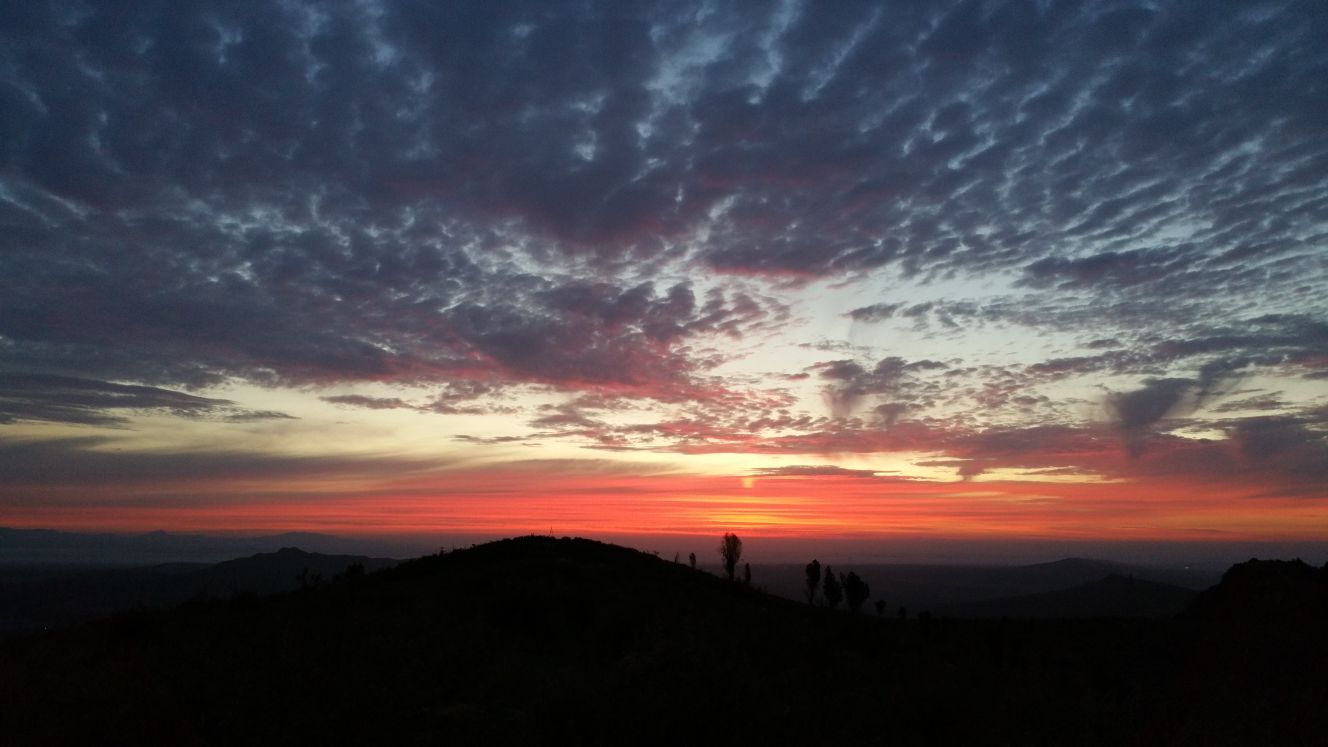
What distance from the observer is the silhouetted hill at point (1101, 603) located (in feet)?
314

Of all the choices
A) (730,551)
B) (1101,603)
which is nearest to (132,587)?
(730,551)

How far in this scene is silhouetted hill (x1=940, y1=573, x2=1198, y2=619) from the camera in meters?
95.8

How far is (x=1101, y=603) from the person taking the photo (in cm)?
11312

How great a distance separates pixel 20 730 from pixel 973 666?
19521 millimetres

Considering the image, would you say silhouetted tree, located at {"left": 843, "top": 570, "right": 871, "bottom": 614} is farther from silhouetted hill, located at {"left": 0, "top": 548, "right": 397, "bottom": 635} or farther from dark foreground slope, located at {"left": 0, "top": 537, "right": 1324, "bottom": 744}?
silhouetted hill, located at {"left": 0, "top": 548, "right": 397, "bottom": 635}

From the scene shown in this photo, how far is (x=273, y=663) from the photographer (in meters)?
15.7

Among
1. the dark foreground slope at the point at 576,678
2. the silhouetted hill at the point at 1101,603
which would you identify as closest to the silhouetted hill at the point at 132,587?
the dark foreground slope at the point at 576,678

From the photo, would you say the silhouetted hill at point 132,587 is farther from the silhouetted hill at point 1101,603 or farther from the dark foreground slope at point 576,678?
the silhouetted hill at point 1101,603

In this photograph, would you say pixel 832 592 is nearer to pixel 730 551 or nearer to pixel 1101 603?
pixel 730 551

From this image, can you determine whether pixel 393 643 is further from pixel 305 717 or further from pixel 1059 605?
pixel 1059 605

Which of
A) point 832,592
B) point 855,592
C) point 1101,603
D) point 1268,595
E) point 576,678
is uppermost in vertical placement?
point 1268,595

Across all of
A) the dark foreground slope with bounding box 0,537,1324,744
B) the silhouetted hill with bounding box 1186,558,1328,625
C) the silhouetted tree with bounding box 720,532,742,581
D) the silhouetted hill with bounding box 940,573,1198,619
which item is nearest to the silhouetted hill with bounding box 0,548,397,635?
the silhouetted tree with bounding box 720,532,742,581

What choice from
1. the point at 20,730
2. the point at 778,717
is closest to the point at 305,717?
the point at 20,730

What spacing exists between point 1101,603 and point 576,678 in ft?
399
